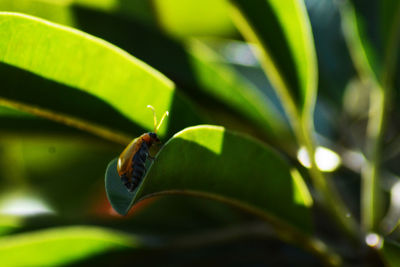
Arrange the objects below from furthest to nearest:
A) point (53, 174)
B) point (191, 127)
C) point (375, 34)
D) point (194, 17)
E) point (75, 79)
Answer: point (53, 174), point (194, 17), point (375, 34), point (75, 79), point (191, 127)

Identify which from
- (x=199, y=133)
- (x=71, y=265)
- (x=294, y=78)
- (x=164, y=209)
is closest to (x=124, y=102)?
(x=199, y=133)

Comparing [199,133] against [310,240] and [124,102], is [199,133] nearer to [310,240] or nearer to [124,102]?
[124,102]

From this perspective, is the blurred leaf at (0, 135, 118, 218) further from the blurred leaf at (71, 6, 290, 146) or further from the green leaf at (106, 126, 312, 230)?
the green leaf at (106, 126, 312, 230)

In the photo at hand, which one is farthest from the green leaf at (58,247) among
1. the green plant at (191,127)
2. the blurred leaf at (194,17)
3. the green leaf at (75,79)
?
the blurred leaf at (194,17)

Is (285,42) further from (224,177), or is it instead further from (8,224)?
(8,224)

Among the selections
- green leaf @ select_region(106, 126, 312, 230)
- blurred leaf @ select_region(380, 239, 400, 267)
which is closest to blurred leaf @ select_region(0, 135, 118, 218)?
green leaf @ select_region(106, 126, 312, 230)

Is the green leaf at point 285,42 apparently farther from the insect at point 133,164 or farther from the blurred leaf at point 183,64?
the insect at point 133,164

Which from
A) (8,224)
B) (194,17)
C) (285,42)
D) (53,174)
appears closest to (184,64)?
(285,42)
